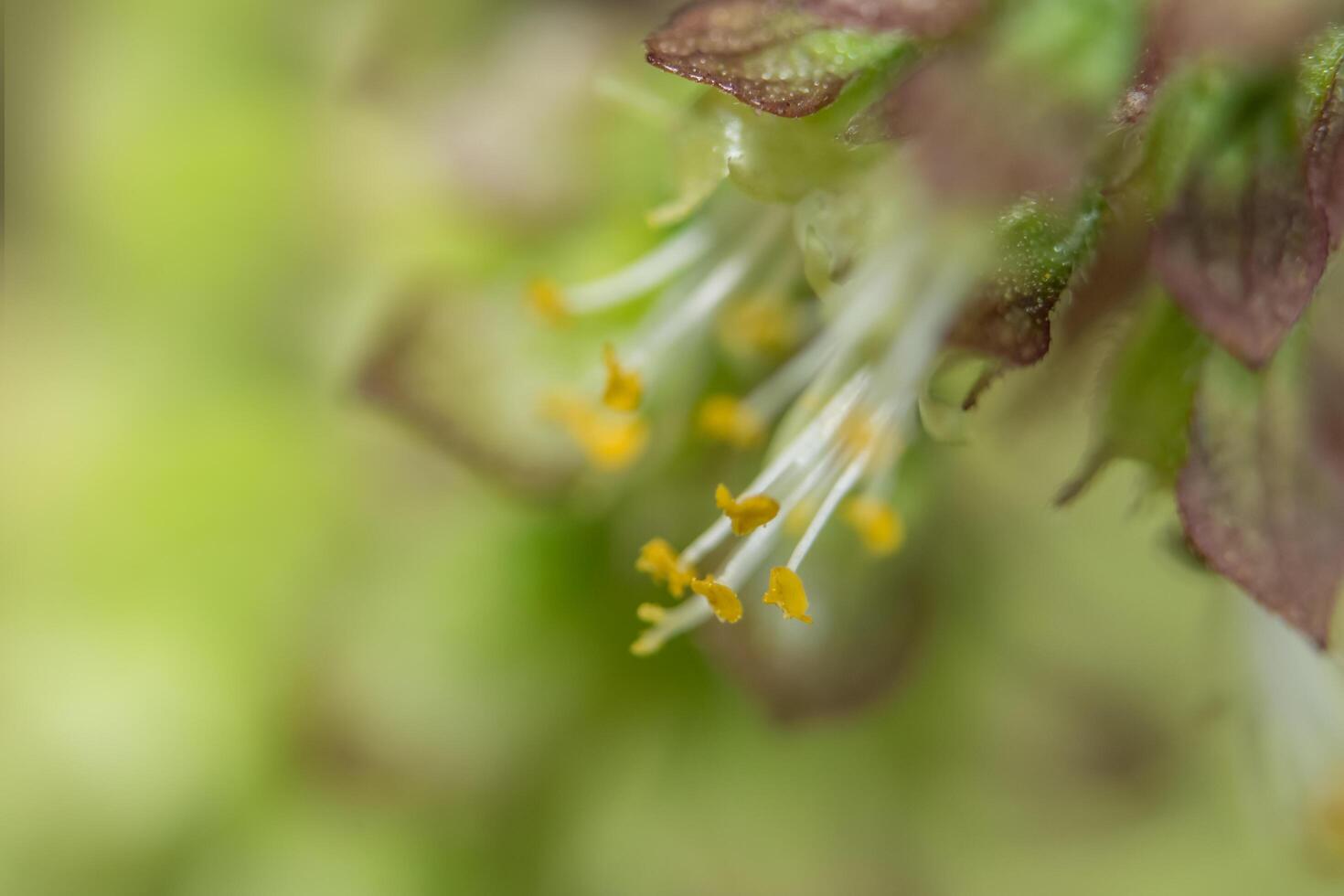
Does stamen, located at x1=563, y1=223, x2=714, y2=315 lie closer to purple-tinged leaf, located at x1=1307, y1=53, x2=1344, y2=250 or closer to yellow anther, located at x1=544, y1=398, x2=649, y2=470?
yellow anther, located at x1=544, y1=398, x2=649, y2=470

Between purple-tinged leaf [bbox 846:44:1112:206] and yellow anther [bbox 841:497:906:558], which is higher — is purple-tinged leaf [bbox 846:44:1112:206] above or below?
above

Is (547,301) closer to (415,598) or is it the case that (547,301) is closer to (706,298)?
(706,298)

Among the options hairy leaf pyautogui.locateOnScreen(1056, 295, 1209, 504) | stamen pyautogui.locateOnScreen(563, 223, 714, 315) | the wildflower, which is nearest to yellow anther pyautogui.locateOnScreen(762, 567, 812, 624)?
the wildflower

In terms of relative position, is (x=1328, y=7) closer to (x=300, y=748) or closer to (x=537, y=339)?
(x=537, y=339)

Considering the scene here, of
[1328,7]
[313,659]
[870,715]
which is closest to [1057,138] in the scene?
[1328,7]

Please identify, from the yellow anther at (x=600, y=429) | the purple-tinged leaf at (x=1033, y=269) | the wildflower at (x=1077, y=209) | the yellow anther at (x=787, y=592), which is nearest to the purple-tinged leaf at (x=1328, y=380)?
the wildflower at (x=1077, y=209)
